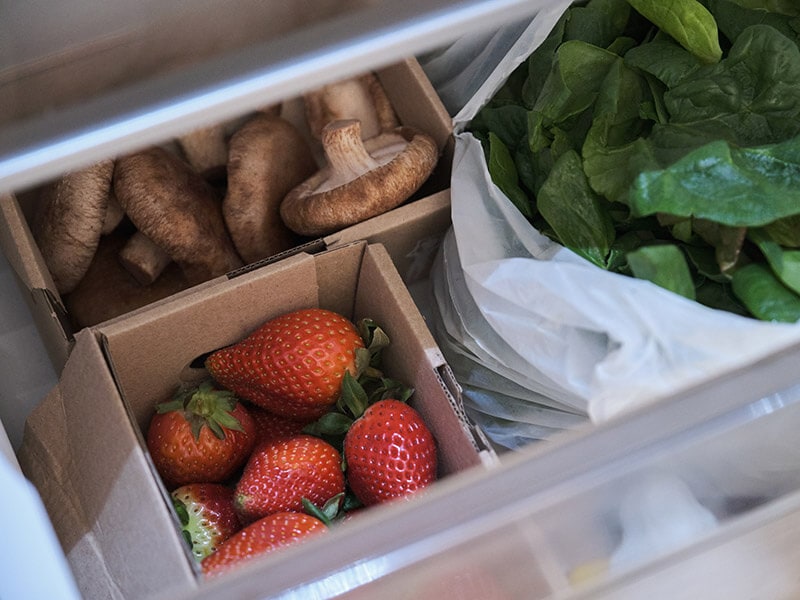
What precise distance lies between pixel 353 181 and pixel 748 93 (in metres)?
0.38

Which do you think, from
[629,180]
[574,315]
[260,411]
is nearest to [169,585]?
[260,411]

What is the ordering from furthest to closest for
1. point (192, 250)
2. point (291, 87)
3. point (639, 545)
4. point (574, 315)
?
point (192, 250) < point (574, 315) < point (639, 545) < point (291, 87)

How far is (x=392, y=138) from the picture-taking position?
3.24 ft

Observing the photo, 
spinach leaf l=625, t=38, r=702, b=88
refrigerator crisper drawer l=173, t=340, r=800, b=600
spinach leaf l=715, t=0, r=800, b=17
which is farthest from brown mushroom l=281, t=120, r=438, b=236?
refrigerator crisper drawer l=173, t=340, r=800, b=600

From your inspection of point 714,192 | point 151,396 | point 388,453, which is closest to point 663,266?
point 714,192

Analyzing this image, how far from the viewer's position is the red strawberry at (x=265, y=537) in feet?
2.33

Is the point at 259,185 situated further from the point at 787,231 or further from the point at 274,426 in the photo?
the point at 787,231

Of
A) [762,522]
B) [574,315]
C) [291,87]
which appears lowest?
[762,522]

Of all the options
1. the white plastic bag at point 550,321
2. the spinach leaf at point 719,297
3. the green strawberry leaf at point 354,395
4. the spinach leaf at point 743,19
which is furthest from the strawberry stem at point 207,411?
the spinach leaf at point 743,19

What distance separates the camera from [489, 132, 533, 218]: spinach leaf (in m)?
0.85

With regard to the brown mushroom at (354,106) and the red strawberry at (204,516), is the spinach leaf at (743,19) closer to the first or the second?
the brown mushroom at (354,106)

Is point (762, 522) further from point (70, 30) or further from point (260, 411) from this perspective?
point (70, 30)

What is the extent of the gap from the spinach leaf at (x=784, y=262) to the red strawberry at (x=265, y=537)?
1.37ft

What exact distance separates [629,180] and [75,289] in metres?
0.61
